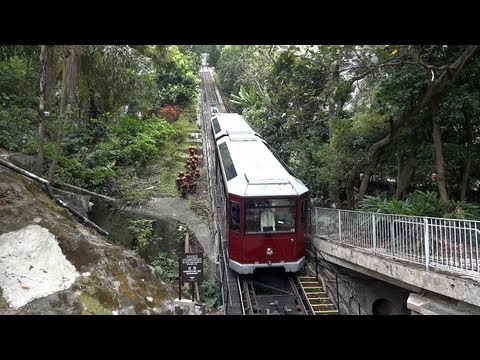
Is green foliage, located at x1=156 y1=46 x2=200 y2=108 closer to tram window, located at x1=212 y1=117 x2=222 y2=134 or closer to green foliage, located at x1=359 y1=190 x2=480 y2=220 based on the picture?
tram window, located at x1=212 y1=117 x2=222 y2=134

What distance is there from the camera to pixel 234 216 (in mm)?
9711

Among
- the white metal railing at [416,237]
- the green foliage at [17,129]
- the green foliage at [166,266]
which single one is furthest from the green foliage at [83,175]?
the white metal railing at [416,237]

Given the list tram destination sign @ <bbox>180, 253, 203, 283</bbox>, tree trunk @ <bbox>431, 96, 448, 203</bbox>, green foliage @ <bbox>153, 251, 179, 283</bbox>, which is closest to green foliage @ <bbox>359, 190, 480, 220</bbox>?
tree trunk @ <bbox>431, 96, 448, 203</bbox>

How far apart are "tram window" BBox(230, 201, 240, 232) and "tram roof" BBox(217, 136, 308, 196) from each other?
288mm

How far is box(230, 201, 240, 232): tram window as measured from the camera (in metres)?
9.59

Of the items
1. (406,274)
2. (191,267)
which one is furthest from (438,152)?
(191,267)

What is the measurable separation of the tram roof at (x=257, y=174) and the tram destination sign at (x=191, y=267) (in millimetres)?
2127

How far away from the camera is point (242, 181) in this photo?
1002cm

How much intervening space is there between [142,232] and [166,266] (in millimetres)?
1231

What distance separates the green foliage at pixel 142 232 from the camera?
11.0m
